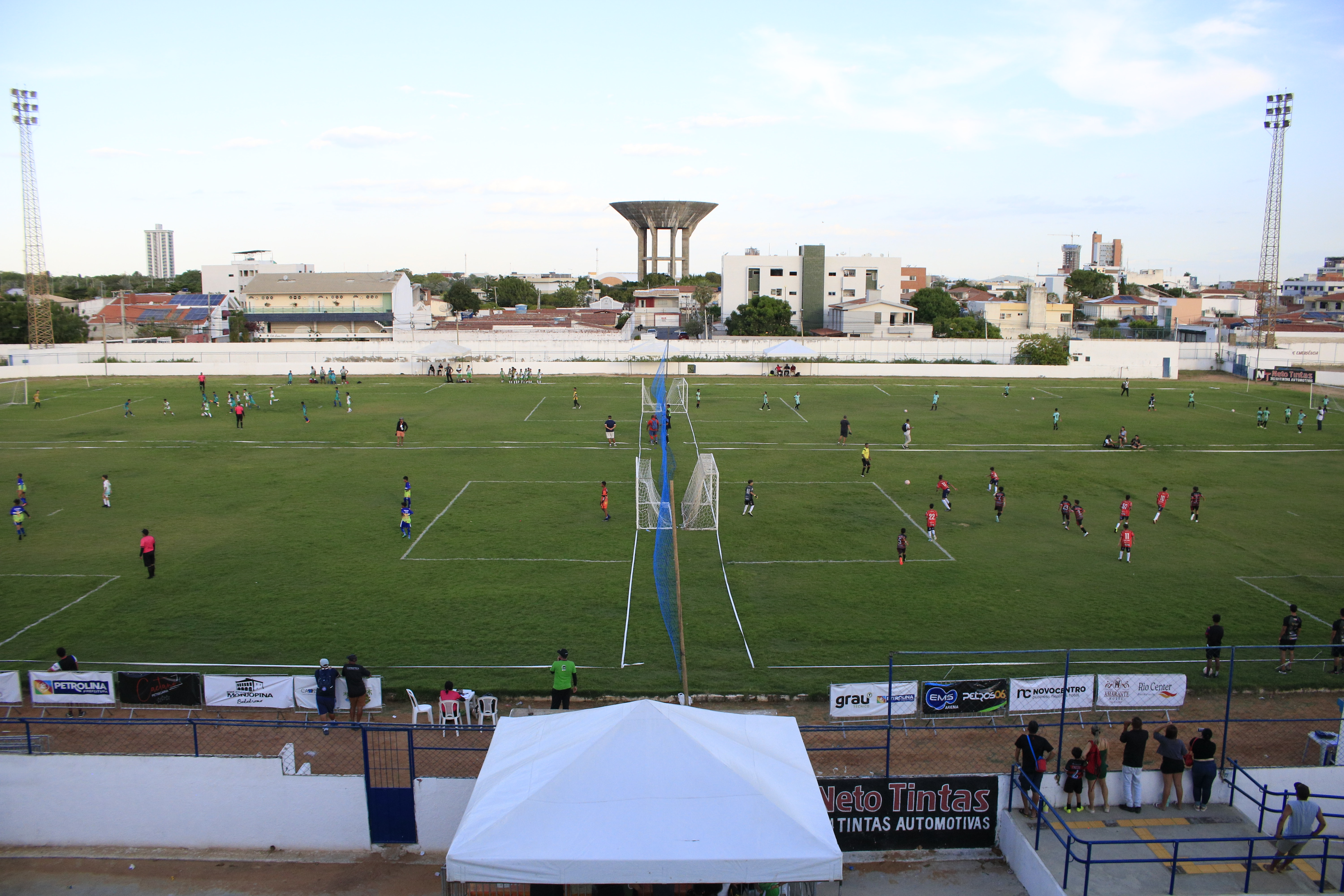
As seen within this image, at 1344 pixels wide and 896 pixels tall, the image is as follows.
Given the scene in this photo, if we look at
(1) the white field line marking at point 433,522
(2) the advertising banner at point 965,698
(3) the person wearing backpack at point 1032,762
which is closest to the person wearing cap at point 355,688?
(1) the white field line marking at point 433,522

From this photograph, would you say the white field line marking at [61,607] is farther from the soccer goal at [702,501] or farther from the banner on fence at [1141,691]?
the banner on fence at [1141,691]

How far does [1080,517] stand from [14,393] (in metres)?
62.9

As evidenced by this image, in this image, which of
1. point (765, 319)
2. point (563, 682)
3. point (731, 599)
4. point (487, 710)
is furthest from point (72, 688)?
point (765, 319)

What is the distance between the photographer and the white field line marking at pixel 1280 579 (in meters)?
19.0

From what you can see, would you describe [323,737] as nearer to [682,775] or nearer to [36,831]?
[36,831]

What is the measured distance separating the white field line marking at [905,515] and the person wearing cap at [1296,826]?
41.0 feet

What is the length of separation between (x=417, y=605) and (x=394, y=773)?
7622 millimetres

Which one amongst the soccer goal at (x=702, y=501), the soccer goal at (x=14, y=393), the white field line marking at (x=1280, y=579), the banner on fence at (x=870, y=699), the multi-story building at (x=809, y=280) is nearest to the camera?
the banner on fence at (x=870, y=699)

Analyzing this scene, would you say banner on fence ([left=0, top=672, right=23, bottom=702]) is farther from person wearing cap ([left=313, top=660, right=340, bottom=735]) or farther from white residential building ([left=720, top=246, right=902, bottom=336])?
white residential building ([left=720, top=246, right=902, bottom=336])

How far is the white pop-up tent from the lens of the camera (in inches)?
341

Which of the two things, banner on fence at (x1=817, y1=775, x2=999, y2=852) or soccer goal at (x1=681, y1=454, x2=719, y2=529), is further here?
soccer goal at (x1=681, y1=454, x2=719, y2=529)

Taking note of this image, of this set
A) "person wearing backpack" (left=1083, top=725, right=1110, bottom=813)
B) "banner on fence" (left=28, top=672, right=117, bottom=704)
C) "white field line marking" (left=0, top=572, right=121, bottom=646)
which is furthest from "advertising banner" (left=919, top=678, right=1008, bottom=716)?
"white field line marking" (left=0, top=572, right=121, bottom=646)

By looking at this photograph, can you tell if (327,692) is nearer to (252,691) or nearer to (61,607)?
(252,691)

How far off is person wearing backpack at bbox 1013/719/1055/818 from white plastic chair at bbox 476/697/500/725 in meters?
→ 7.78
